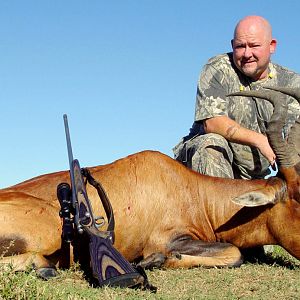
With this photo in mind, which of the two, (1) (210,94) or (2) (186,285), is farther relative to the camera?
(1) (210,94)

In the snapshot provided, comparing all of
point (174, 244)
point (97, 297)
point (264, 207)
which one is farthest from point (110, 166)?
point (97, 297)

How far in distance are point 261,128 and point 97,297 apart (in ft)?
15.7

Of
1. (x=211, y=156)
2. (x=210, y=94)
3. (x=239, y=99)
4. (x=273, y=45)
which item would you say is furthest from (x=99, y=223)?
(x=273, y=45)

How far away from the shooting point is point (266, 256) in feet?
25.0

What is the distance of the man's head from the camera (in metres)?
8.88

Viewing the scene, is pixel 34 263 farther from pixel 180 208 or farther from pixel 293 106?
pixel 293 106

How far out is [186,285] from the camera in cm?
567

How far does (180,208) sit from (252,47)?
117 inches

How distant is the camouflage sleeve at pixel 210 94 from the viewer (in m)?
8.61

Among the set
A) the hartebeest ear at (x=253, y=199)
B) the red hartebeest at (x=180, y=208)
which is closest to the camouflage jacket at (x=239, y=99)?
the red hartebeest at (x=180, y=208)

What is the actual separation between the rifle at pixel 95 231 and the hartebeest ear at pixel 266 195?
1.26 metres

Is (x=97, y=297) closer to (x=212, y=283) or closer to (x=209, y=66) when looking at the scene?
(x=212, y=283)

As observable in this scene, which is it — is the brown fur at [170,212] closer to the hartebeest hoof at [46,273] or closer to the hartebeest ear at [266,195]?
the hartebeest ear at [266,195]

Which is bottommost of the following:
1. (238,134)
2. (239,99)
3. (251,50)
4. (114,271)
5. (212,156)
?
(114,271)
